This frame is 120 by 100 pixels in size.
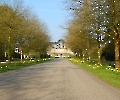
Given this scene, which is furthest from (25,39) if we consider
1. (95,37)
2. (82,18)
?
(82,18)

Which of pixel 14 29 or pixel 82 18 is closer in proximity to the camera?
pixel 82 18

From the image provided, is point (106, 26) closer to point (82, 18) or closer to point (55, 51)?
point (82, 18)

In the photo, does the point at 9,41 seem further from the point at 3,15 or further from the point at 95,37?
the point at 95,37

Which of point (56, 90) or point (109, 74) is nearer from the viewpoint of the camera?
point (56, 90)

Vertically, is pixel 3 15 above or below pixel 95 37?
above

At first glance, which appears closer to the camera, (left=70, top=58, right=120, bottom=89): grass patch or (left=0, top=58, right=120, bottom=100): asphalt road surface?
(left=0, top=58, right=120, bottom=100): asphalt road surface

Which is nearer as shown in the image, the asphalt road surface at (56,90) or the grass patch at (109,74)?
the asphalt road surface at (56,90)

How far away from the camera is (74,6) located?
28.8 meters

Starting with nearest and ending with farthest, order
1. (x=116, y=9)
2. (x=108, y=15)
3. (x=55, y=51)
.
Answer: (x=116, y=9)
(x=108, y=15)
(x=55, y=51)

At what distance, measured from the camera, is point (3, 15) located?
4091 centimetres

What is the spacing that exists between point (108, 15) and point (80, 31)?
16.0 meters

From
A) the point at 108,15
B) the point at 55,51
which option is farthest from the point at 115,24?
the point at 55,51

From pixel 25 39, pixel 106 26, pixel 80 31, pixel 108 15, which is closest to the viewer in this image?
pixel 108 15

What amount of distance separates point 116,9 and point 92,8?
2389 mm
